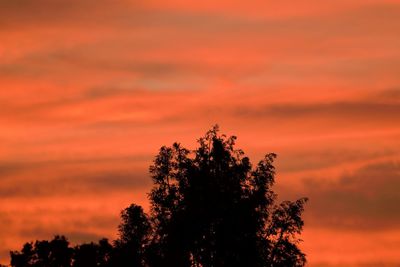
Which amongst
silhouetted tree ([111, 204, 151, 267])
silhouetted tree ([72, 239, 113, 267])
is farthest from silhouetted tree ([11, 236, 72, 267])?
silhouetted tree ([111, 204, 151, 267])

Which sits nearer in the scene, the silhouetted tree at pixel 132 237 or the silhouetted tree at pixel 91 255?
the silhouetted tree at pixel 132 237

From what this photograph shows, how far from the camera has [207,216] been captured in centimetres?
9469

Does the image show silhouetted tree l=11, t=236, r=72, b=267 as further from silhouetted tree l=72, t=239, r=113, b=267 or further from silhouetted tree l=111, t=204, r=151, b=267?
silhouetted tree l=111, t=204, r=151, b=267

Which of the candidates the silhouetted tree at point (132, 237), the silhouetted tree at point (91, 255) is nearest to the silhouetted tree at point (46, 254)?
the silhouetted tree at point (91, 255)

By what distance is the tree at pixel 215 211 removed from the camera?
303 ft

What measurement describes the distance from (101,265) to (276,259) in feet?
91.5

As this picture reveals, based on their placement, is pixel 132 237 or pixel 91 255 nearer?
pixel 132 237

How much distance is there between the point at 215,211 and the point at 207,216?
2.94ft

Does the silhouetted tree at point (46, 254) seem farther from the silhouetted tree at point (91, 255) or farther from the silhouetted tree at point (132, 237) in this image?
the silhouetted tree at point (132, 237)

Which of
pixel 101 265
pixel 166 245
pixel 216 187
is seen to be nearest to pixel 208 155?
pixel 216 187

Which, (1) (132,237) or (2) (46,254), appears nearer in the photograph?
(1) (132,237)

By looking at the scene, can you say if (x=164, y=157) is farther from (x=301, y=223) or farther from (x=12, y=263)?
(x=12, y=263)

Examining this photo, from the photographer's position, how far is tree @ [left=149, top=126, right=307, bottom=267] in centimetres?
9225

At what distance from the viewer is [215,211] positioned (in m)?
94.6
